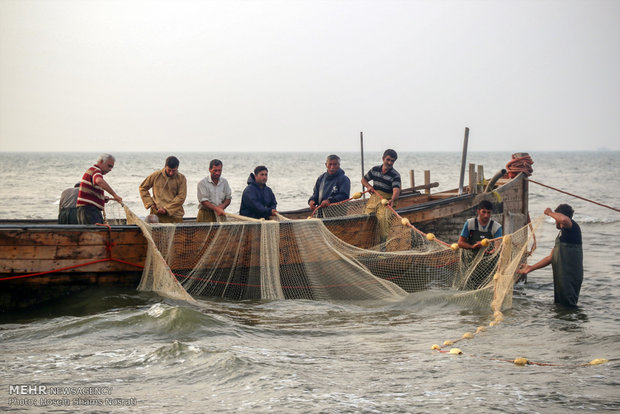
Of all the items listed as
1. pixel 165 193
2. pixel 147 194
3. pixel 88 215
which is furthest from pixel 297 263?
pixel 88 215

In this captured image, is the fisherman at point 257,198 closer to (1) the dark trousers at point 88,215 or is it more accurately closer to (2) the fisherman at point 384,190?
(2) the fisherman at point 384,190

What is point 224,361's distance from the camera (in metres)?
6.07

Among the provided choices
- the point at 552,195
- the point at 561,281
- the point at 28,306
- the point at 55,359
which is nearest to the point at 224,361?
the point at 55,359

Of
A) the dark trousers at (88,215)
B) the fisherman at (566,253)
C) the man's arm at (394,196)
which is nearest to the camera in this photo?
the fisherman at (566,253)

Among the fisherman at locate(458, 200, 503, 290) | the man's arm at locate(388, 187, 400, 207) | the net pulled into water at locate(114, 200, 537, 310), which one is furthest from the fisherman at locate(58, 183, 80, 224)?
the fisherman at locate(458, 200, 503, 290)

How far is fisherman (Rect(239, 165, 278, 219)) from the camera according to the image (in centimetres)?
918

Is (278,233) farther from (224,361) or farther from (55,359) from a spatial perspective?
(55,359)

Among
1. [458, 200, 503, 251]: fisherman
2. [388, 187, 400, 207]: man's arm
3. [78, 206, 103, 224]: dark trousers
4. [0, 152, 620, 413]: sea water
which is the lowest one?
[0, 152, 620, 413]: sea water

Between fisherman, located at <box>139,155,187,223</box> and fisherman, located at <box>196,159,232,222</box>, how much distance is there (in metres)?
0.32

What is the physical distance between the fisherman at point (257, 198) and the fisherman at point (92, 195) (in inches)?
70.1

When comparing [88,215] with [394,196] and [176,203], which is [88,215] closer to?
[176,203]

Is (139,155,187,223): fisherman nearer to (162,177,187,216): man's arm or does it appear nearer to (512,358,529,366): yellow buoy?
(162,177,187,216): man's arm

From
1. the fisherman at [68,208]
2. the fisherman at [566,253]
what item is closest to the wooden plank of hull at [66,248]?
the fisherman at [68,208]

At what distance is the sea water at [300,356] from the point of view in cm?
525
